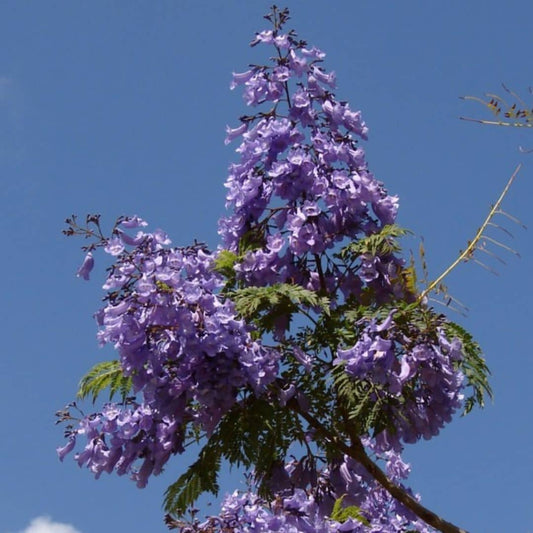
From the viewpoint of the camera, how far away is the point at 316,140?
779 centimetres

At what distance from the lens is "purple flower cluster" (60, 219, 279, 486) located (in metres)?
6.44

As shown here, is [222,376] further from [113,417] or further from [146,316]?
[113,417]

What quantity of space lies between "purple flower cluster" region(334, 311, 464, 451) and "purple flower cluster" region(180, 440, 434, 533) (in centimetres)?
50

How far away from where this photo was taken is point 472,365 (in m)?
7.10

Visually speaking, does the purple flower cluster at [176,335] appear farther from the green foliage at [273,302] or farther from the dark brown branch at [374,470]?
the dark brown branch at [374,470]

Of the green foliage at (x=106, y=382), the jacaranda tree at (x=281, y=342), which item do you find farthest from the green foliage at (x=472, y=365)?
the green foliage at (x=106, y=382)

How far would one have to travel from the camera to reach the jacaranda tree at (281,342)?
21.7 feet

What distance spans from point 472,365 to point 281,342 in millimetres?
1243

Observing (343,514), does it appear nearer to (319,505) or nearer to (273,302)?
(319,505)

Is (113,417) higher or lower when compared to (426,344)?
lower

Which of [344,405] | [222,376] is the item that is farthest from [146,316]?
[344,405]

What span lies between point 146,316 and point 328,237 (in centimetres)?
169

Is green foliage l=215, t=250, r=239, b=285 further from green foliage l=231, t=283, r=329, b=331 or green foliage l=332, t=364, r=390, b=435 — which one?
green foliage l=332, t=364, r=390, b=435

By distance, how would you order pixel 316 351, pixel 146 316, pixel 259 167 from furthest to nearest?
1. pixel 259 167
2. pixel 316 351
3. pixel 146 316
